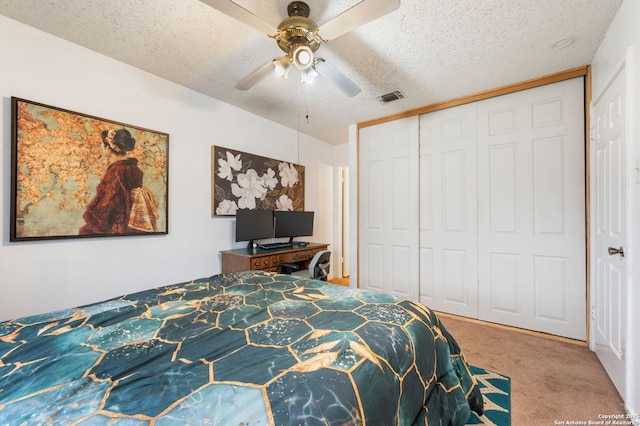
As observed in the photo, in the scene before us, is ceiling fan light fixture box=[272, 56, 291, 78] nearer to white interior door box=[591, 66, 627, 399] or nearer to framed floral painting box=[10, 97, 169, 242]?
framed floral painting box=[10, 97, 169, 242]

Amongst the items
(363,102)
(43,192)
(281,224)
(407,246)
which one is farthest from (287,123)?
(43,192)

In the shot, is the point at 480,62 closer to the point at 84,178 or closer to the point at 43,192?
the point at 84,178

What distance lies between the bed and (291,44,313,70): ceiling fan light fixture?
135cm

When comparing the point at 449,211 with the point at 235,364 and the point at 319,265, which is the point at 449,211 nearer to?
the point at 319,265

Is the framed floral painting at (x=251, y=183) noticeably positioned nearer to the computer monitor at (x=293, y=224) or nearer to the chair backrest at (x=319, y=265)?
the computer monitor at (x=293, y=224)

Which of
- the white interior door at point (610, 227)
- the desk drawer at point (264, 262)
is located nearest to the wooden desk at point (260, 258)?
the desk drawer at point (264, 262)

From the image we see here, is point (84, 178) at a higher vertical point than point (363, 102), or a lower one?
lower

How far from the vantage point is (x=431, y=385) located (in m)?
1.22

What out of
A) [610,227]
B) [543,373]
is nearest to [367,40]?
[610,227]

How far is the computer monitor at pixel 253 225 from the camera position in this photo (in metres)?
3.18

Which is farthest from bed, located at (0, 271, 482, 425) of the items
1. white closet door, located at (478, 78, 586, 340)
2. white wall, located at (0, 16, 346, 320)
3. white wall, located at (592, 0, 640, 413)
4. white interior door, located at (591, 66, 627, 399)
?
white closet door, located at (478, 78, 586, 340)

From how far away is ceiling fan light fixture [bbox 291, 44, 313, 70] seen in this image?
1.58m

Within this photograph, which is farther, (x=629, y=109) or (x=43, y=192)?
(x=43, y=192)

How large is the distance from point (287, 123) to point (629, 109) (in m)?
3.32
